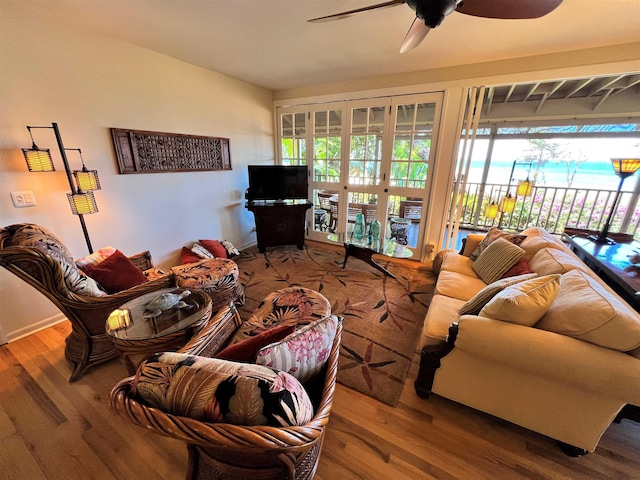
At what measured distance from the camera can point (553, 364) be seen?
3.51ft

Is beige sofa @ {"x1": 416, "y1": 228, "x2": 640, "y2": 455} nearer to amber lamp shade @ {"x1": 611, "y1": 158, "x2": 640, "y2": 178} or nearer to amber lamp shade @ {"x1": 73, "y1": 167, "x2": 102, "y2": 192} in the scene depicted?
amber lamp shade @ {"x1": 611, "y1": 158, "x2": 640, "y2": 178}

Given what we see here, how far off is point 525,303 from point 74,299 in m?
2.50

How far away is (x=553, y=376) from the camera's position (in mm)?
1090

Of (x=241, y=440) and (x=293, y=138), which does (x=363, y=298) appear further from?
(x=293, y=138)

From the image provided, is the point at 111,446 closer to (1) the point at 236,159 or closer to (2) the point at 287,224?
(2) the point at 287,224

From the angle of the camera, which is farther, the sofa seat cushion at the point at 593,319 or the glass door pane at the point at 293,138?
the glass door pane at the point at 293,138

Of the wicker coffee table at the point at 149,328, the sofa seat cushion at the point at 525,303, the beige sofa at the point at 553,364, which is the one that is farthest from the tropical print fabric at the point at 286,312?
the sofa seat cushion at the point at 525,303

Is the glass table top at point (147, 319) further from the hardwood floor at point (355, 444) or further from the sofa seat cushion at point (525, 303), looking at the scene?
the sofa seat cushion at point (525, 303)

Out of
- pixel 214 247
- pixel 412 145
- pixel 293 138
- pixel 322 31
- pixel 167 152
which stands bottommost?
pixel 214 247

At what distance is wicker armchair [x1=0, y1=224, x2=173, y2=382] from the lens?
1324 millimetres

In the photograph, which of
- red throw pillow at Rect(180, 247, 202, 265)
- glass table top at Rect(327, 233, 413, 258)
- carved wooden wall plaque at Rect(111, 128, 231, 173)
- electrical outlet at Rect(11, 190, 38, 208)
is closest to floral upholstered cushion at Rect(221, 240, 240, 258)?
red throw pillow at Rect(180, 247, 202, 265)

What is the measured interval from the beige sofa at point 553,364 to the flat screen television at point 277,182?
281cm

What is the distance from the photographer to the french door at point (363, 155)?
3256 mm

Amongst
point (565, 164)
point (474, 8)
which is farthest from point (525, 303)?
point (565, 164)
